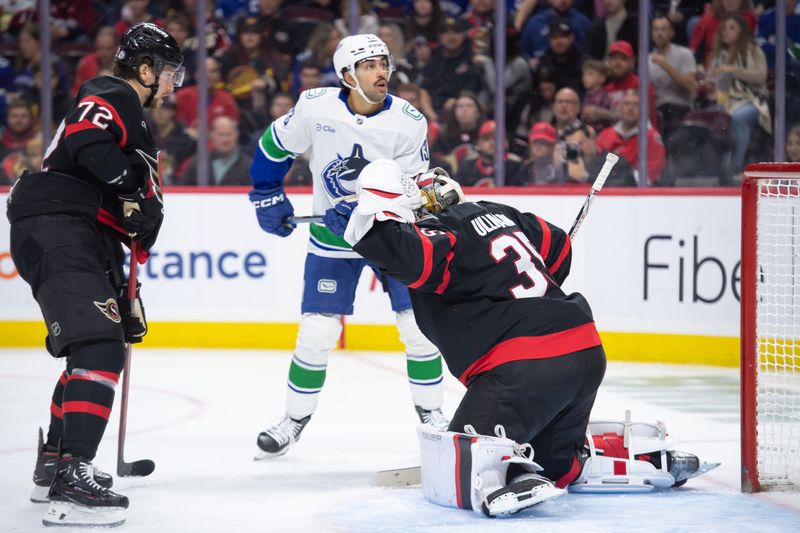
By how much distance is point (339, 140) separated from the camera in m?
3.70

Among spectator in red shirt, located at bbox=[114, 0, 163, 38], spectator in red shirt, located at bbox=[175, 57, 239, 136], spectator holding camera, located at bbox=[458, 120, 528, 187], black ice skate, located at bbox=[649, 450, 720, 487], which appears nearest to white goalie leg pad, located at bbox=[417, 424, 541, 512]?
black ice skate, located at bbox=[649, 450, 720, 487]

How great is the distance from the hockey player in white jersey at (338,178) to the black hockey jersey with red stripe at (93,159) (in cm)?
82

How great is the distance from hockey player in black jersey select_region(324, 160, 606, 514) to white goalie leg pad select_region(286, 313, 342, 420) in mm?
729

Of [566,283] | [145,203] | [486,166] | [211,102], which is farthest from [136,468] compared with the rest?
[211,102]

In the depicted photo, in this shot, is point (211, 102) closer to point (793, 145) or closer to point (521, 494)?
point (793, 145)

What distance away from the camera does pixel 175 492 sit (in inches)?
125

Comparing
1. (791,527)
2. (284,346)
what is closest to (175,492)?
(791,527)

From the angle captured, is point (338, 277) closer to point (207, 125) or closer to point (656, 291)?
point (656, 291)

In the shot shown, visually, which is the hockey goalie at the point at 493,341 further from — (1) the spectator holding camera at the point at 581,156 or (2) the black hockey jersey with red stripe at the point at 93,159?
(1) the spectator holding camera at the point at 581,156

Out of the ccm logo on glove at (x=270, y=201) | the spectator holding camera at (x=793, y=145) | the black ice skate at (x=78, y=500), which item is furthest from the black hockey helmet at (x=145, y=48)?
the spectator holding camera at (x=793, y=145)

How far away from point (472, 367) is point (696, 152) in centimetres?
379

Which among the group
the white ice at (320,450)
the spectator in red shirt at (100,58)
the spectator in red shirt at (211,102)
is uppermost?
the spectator in red shirt at (100,58)

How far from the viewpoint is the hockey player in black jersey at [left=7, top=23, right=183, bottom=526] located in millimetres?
2762

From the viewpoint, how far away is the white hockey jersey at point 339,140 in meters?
3.69
